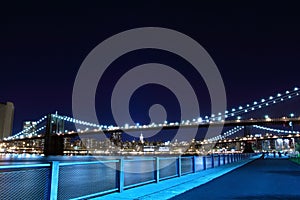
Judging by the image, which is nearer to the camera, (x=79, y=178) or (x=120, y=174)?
(x=120, y=174)

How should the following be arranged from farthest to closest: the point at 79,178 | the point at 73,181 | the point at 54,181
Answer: the point at 79,178 → the point at 73,181 → the point at 54,181

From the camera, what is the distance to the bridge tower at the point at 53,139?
3046 inches

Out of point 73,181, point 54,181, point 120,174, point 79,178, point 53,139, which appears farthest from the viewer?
point 53,139

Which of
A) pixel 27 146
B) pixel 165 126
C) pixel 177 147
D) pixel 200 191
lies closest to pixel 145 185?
pixel 200 191

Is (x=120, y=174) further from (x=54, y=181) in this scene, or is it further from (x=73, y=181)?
(x=73, y=181)

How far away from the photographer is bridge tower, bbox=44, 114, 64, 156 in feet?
254

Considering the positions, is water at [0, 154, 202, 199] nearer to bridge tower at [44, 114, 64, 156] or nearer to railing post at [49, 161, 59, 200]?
railing post at [49, 161, 59, 200]

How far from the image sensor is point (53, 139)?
273 ft

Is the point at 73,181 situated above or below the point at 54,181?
below

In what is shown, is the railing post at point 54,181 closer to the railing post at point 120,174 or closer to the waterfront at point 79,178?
the waterfront at point 79,178

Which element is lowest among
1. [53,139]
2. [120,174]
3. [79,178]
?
[79,178]

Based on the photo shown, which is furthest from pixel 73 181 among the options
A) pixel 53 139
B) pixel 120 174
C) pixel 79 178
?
pixel 53 139

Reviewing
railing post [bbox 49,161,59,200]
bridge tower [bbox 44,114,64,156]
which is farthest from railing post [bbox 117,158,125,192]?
bridge tower [bbox 44,114,64,156]

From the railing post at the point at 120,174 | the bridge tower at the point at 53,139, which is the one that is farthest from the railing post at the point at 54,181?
the bridge tower at the point at 53,139
